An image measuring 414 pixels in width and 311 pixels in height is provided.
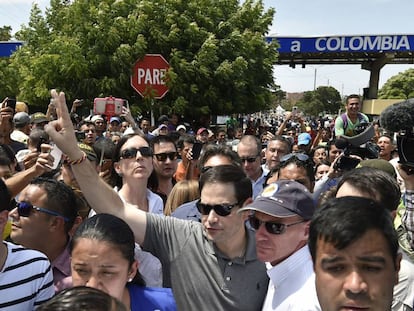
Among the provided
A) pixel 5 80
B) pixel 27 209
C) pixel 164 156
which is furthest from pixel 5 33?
pixel 27 209

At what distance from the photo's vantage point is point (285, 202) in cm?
208

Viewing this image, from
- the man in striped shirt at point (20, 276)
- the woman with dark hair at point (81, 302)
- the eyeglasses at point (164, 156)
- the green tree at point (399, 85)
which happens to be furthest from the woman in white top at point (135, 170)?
the green tree at point (399, 85)

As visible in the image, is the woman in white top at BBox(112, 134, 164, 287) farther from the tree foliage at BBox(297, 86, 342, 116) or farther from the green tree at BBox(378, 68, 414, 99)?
the tree foliage at BBox(297, 86, 342, 116)

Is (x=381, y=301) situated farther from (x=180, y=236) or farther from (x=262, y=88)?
(x=262, y=88)

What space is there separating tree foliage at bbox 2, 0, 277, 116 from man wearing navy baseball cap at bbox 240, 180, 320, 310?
36.5ft

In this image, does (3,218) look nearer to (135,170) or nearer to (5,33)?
(135,170)

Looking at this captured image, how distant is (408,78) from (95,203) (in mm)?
61430

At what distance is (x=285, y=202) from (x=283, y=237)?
0.53 feet

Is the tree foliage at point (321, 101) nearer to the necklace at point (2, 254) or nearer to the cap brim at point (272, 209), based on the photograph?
the cap brim at point (272, 209)

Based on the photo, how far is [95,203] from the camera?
2.39 m

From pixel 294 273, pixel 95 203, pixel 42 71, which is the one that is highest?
pixel 42 71

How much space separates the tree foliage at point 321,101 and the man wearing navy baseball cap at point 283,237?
6004 centimetres

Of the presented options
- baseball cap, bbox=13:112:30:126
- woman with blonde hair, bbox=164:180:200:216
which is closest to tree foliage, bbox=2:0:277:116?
baseball cap, bbox=13:112:30:126

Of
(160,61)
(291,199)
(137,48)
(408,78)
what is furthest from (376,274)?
(408,78)
